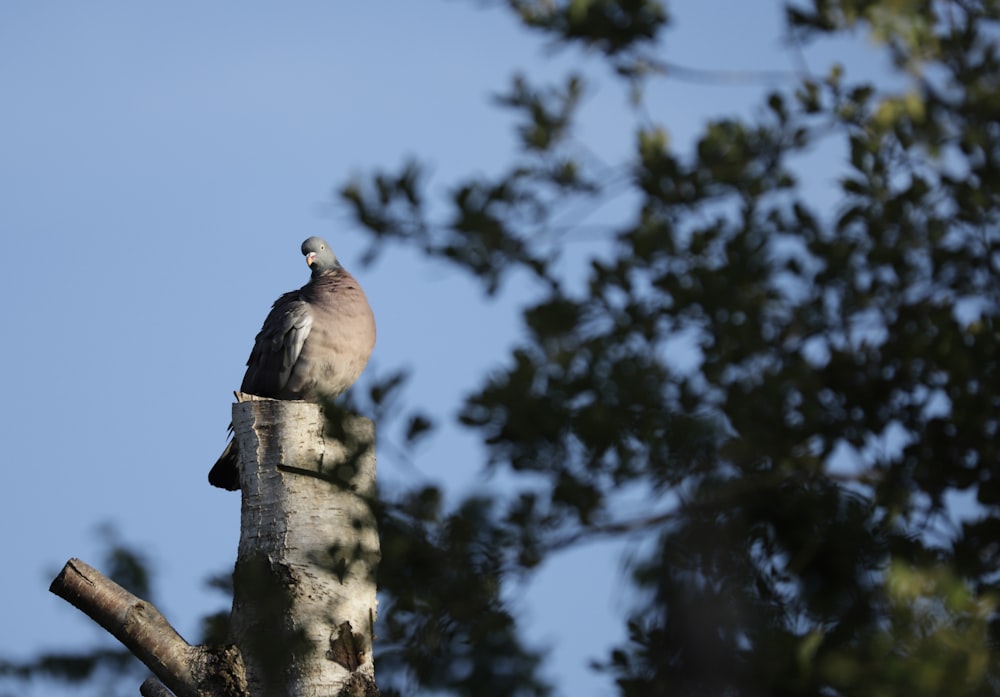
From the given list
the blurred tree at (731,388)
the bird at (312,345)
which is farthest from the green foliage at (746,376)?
the bird at (312,345)

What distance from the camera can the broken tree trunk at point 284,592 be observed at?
12.6 ft

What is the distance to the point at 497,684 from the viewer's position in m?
3.27

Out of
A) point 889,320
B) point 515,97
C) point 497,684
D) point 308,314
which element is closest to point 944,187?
point 889,320

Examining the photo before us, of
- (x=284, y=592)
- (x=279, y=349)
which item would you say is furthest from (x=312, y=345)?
(x=284, y=592)

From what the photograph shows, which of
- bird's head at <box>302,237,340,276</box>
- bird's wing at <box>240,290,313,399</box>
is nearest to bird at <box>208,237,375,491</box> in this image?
bird's wing at <box>240,290,313,399</box>

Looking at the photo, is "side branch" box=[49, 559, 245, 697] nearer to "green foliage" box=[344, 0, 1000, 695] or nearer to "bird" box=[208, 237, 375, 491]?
"green foliage" box=[344, 0, 1000, 695]

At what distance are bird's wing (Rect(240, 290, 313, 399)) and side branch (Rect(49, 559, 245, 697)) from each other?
2561mm

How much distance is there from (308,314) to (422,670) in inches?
143

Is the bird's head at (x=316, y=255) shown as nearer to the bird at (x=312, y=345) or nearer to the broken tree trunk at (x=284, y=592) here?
the bird at (x=312, y=345)

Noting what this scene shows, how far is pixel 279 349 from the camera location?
6395 millimetres

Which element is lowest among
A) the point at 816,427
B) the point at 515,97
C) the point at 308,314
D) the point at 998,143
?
the point at 816,427

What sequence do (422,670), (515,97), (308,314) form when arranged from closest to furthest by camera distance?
(422,670) < (515,97) < (308,314)

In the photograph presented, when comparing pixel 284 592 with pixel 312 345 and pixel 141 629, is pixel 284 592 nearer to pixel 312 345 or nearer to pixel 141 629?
pixel 141 629

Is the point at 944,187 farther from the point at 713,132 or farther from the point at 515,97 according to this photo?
the point at 515,97
